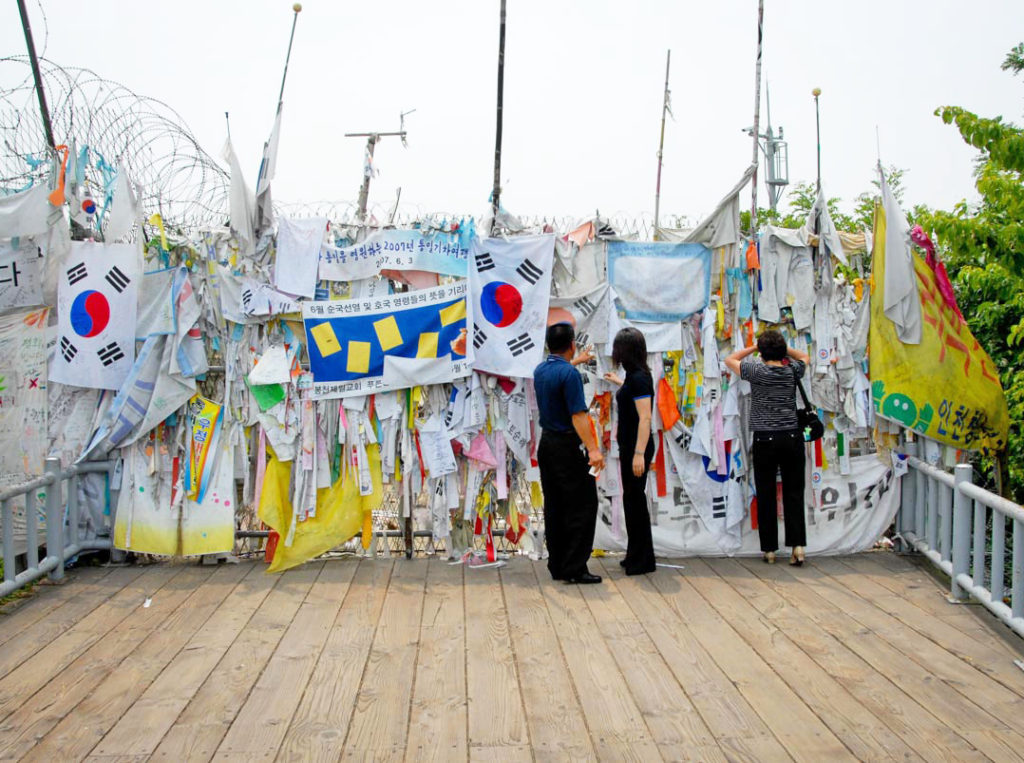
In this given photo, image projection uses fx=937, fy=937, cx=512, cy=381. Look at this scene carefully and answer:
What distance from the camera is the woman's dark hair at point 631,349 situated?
6.00 metres

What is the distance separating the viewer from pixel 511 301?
6.43 metres

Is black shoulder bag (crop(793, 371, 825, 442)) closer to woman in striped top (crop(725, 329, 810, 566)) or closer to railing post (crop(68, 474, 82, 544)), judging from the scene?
woman in striped top (crop(725, 329, 810, 566))

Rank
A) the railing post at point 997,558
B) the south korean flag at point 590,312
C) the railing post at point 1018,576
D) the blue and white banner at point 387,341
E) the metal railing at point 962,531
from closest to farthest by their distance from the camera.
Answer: the railing post at point 1018,576 < the metal railing at point 962,531 < the railing post at point 997,558 < the blue and white banner at point 387,341 < the south korean flag at point 590,312

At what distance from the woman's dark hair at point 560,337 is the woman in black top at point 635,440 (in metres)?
0.35

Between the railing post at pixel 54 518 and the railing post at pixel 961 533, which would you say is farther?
the railing post at pixel 54 518

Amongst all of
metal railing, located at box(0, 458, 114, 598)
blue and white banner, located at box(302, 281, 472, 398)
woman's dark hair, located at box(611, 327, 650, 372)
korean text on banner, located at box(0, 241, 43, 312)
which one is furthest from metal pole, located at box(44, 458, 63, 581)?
woman's dark hair, located at box(611, 327, 650, 372)

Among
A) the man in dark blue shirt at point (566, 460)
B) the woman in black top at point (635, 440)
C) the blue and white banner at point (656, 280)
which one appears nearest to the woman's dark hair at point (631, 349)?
the woman in black top at point (635, 440)

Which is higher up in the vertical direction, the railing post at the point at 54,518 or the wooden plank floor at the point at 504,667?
the railing post at the point at 54,518

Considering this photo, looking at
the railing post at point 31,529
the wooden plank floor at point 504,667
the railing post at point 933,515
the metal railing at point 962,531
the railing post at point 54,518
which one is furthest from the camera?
the railing post at point 933,515

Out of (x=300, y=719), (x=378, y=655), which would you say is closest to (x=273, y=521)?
(x=378, y=655)

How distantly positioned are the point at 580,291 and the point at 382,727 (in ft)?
11.7

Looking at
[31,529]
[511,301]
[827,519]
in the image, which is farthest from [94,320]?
[827,519]

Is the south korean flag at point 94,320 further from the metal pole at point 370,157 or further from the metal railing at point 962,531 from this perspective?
the metal railing at point 962,531

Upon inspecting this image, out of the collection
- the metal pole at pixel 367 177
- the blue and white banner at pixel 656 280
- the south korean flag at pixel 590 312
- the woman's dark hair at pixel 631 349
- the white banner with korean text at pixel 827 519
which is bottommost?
the white banner with korean text at pixel 827 519
